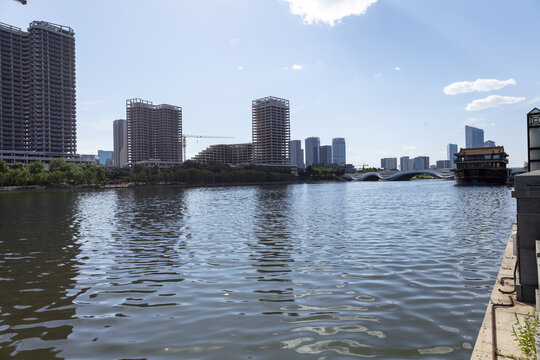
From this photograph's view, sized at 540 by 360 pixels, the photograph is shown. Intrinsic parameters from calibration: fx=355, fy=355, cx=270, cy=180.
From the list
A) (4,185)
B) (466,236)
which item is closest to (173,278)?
(466,236)

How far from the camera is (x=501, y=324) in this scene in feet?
26.8

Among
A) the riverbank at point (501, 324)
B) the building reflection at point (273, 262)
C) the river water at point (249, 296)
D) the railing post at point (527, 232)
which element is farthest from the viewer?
the building reflection at point (273, 262)

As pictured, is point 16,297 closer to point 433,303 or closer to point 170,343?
point 170,343

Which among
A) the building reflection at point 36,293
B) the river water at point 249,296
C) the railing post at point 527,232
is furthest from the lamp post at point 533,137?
the building reflection at point 36,293

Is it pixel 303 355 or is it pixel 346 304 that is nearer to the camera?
pixel 303 355

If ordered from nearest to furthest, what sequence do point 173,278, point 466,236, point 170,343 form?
1. point 170,343
2. point 173,278
3. point 466,236

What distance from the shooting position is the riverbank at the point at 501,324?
22.4 feet

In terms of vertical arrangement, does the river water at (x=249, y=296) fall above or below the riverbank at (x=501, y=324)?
below

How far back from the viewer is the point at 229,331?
9.98 m

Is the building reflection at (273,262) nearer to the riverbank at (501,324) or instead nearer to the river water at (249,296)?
the river water at (249,296)

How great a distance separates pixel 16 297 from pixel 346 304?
1222cm

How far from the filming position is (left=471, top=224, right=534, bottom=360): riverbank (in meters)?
6.82

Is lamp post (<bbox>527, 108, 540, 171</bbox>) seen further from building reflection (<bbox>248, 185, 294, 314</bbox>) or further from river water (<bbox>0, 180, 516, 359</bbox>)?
building reflection (<bbox>248, 185, 294, 314</bbox>)

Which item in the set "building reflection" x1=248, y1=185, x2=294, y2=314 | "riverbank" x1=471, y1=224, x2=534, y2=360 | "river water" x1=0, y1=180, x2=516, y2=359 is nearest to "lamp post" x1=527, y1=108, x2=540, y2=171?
"river water" x1=0, y1=180, x2=516, y2=359
